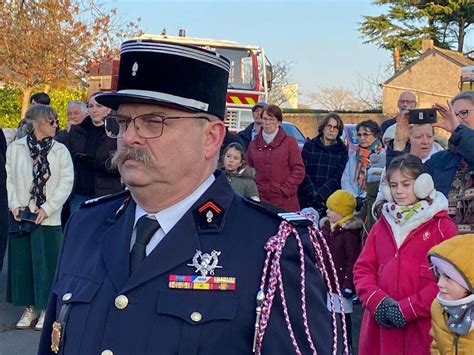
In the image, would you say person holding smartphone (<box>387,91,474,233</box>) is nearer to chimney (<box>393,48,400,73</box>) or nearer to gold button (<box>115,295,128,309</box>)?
gold button (<box>115,295,128,309</box>)

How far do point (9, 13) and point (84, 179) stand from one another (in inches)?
388

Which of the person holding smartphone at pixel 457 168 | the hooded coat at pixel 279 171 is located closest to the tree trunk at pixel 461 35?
the hooded coat at pixel 279 171

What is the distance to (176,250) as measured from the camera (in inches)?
80.7

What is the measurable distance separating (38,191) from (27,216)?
0.76 ft

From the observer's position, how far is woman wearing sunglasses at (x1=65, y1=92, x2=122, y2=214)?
6511mm

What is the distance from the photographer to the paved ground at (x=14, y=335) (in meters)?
5.84

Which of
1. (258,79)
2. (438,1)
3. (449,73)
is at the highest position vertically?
(438,1)

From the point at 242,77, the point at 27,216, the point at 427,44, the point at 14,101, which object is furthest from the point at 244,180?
the point at 427,44

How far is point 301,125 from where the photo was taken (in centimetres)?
3434

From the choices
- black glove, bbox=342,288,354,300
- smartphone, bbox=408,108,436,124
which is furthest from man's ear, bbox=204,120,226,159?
black glove, bbox=342,288,354,300

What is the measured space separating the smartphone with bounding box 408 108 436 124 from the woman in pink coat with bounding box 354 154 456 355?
2.29 feet

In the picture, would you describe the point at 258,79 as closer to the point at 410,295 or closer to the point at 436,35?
the point at 410,295

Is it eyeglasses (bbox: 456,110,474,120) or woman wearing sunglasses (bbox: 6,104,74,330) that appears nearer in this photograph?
eyeglasses (bbox: 456,110,474,120)

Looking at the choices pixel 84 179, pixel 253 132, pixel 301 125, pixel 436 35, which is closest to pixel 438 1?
pixel 436 35
